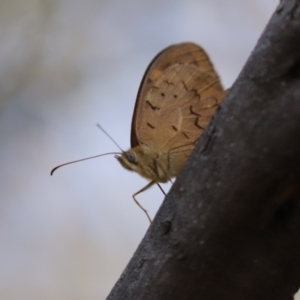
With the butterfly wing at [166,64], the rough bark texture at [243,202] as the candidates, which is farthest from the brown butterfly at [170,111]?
the rough bark texture at [243,202]

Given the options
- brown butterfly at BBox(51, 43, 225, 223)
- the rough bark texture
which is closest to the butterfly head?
brown butterfly at BBox(51, 43, 225, 223)

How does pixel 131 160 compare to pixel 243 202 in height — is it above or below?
above

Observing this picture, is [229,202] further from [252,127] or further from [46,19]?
[46,19]

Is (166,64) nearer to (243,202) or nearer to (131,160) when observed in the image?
(131,160)

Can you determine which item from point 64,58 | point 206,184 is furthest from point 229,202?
point 64,58

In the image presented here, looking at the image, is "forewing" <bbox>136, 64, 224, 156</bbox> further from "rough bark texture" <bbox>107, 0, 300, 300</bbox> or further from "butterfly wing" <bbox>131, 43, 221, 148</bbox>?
"rough bark texture" <bbox>107, 0, 300, 300</bbox>

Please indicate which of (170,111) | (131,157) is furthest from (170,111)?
(131,157)

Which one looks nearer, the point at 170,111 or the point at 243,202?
the point at 243,202

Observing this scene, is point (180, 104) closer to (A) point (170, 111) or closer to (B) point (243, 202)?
(A) point (170, 111)
